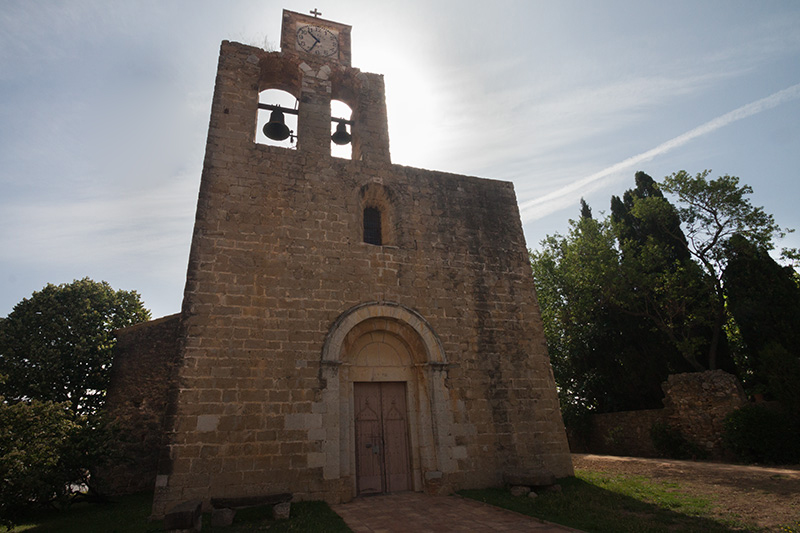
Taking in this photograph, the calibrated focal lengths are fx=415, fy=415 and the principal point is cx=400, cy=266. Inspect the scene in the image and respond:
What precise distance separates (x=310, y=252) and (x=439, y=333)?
Result: 3.24 m

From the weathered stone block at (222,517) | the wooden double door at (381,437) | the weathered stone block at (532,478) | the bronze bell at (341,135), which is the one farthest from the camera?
the bronze bell at (341,135)

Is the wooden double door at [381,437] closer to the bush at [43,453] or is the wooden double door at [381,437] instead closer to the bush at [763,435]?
the bush at [43,453]

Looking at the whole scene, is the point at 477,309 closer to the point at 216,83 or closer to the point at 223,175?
the point at 223,175

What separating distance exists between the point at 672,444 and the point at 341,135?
14.4m

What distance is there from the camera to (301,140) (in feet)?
32.0

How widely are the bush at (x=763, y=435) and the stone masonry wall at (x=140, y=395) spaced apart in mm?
15653

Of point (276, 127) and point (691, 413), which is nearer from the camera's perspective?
point (276, 127)

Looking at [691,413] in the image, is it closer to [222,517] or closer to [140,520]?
[222,517]

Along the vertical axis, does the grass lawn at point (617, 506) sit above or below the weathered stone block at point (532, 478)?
below

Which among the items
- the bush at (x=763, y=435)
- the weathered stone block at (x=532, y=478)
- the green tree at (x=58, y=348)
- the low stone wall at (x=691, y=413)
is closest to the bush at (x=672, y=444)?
the low stone wall at (x=691, y=413)

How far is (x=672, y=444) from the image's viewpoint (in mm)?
13781

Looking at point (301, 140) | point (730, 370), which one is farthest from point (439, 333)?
point (730, 370)

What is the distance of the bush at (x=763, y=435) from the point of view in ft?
36.4

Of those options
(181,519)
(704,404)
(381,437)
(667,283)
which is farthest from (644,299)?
(181,519)
